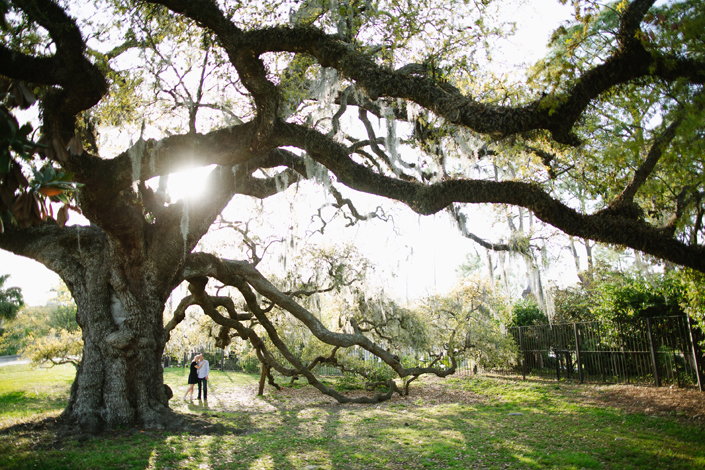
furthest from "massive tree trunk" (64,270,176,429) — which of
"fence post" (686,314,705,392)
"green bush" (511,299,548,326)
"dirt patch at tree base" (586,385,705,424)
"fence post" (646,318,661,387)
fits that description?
"green bush" (511,299,548,326)

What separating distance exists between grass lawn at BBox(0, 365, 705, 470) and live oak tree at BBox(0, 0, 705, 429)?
3.22 ft

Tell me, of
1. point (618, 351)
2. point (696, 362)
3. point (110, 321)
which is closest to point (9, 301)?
point (110, 321)

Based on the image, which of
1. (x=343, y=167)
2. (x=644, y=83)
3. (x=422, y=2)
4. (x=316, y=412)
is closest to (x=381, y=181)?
(x=343, y=167)

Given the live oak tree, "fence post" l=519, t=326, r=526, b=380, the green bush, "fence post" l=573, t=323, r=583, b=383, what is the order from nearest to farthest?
the live oak tree → "fence post" l=573, t=323, r=583, b=383 → "fence post" l=519, t=326, r=526, b=380 → the green bush

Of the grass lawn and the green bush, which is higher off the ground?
the green bush

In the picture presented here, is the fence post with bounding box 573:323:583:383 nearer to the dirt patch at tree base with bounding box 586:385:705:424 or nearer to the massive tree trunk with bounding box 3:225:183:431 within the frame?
the dirt patch at tree base with bounding box 586:385:705:424

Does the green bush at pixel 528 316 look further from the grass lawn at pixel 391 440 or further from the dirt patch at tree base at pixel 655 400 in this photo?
the grass lawn at pixel 391 440

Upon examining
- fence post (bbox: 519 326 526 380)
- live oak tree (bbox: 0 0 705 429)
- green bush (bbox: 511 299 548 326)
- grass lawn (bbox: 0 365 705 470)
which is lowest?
grass lawn (bbox: 0 365 705 470)

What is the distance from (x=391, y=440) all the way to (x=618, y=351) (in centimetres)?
754

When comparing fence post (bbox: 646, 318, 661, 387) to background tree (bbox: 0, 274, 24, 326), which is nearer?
fence post (bbox: 646, 318, 661, 387)

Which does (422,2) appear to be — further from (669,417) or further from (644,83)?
(669,417)

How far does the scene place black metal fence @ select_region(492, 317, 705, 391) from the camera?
878 cm

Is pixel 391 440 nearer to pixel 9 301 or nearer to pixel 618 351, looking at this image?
pixel 618 351

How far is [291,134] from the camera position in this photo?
5125mm
